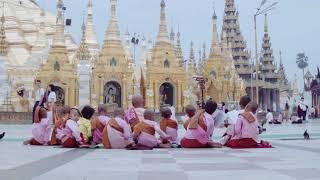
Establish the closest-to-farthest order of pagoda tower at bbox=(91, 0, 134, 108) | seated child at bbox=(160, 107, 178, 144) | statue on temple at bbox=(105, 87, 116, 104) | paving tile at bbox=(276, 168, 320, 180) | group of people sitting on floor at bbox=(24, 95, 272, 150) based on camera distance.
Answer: paving tile at bbox=(276, 168, 320, 180), group of people sitting on floor at bbox=(24, 95, 272, 150), seated child at bbox=(160, 107, 178, 144), pagoda tower at bbox=(91, 0, 134, 108), statue on temple at bbox=(105, 87, 116, 104)

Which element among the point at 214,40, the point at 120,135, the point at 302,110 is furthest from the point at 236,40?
the point at 120,135

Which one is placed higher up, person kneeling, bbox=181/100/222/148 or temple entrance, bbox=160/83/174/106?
temple entrance, bbox=160/83/174/106

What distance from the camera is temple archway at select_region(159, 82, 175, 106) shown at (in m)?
42.4

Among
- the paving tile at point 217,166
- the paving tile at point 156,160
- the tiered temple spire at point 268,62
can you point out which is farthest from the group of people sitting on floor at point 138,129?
the tiered temple spire at point 268,62

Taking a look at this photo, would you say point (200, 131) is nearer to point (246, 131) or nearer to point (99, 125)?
point (246, 131)

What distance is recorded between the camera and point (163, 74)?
137ft

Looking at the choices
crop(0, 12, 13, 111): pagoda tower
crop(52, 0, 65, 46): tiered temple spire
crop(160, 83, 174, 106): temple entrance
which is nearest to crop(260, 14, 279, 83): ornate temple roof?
crop(160, 83, 174, 106): temple entrance

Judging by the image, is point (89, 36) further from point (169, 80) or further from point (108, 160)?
point (108, 160)

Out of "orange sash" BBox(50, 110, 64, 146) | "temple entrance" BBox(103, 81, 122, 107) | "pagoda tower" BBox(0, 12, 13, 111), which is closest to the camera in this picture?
"orange sash" BBox(50, 110, 64, 146)

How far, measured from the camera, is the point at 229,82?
155ft

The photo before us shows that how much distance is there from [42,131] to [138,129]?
2.75 m

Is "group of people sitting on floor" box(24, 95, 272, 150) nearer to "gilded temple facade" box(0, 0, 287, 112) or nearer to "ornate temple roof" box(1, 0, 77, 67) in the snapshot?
"gilded temple facade" box(0, 0, 287, 112)

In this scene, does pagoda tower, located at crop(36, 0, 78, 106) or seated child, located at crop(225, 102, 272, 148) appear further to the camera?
pagoda tower, located at crop(36, 0, 78, 106)

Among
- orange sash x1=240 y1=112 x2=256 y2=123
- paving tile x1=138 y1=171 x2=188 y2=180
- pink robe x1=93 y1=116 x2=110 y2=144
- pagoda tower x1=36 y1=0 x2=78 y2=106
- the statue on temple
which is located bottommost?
paving tile x1=138 y1=171 x2=188 y2=180
